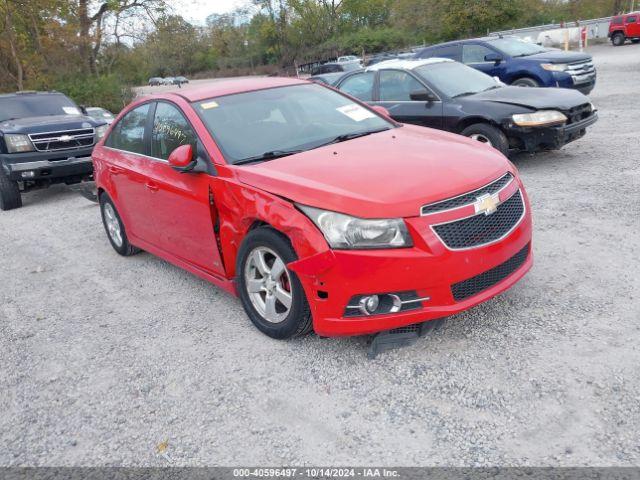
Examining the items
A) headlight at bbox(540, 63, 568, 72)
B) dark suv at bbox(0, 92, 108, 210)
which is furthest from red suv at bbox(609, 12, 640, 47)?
dark suv at bbox(0, 92, 108, 210)

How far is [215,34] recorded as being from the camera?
90.5m

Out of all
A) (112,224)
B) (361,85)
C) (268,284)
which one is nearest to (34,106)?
(112,224)

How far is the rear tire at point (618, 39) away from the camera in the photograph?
3319cm

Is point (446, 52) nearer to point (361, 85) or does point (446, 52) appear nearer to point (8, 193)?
point (361, 85)

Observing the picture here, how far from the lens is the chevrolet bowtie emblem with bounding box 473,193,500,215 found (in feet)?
11.5

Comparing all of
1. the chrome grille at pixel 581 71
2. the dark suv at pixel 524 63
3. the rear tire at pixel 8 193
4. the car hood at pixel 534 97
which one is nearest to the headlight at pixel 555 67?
the dark suv at pixel 524 63

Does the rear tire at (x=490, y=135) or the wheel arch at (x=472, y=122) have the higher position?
the wheel arch at (x=472, y=122)

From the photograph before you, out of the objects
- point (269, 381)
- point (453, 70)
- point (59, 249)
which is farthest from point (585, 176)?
point (59, 249)

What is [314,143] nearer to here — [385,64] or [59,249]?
[59,249]

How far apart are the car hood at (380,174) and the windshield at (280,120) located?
0.83 feet

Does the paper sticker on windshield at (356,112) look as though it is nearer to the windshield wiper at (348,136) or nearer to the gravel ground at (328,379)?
the windshield wiper at (348,136)

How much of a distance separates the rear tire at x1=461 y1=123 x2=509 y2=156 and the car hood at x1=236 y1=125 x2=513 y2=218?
3.44 meters

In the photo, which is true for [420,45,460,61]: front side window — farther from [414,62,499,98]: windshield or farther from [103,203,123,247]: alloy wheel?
[103,203,123,247]: alloy wheel

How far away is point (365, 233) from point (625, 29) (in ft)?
117
